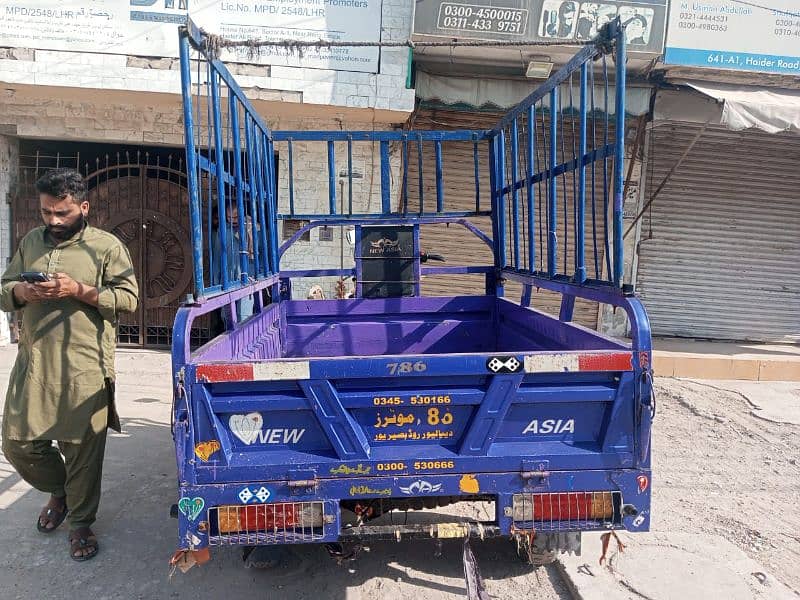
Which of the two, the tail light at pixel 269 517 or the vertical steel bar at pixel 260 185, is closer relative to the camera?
the tail light at pixel 269 517

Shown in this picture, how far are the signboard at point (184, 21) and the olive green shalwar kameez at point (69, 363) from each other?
3.96 metres

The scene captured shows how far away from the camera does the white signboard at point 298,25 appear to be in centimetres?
602

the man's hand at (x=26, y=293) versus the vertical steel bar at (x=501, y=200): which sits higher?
the vertical steel bar at (x=501, y=200)

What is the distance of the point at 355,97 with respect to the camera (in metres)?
6.11

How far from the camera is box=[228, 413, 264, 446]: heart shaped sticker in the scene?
197 cm

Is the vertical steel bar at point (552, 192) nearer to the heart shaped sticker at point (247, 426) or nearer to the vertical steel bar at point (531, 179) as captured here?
the vertical steel bar at point (531, 179)

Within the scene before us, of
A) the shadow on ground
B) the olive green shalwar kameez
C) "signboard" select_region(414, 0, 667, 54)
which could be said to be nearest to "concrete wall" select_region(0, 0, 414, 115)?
"signboard" select_region(414, 0, 667, 54)

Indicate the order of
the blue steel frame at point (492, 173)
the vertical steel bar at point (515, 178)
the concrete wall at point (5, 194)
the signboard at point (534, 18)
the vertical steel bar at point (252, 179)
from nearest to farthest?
the blue steel frame at point (492, 173) < the vertical steel bar at point (252, 179) < the vertical steel bar at point (515, 178) < the signboard at point (534, 18) < the concrete wall at point (5, 194)

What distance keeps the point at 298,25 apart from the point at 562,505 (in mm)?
5688

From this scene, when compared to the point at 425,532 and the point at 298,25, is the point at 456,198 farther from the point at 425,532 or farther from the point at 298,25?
the point at 425,532

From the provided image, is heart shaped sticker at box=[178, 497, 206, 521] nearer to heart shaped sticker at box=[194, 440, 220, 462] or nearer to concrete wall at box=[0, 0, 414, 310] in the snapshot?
heart shaped sticker at box=[194, 440, 220, 462]

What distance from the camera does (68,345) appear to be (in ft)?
8.75

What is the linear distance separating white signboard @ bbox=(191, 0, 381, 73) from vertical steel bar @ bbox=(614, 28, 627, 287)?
13.9ft

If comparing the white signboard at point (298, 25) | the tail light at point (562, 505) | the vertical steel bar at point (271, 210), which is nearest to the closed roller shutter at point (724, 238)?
the white signboard at point (298, 25)
